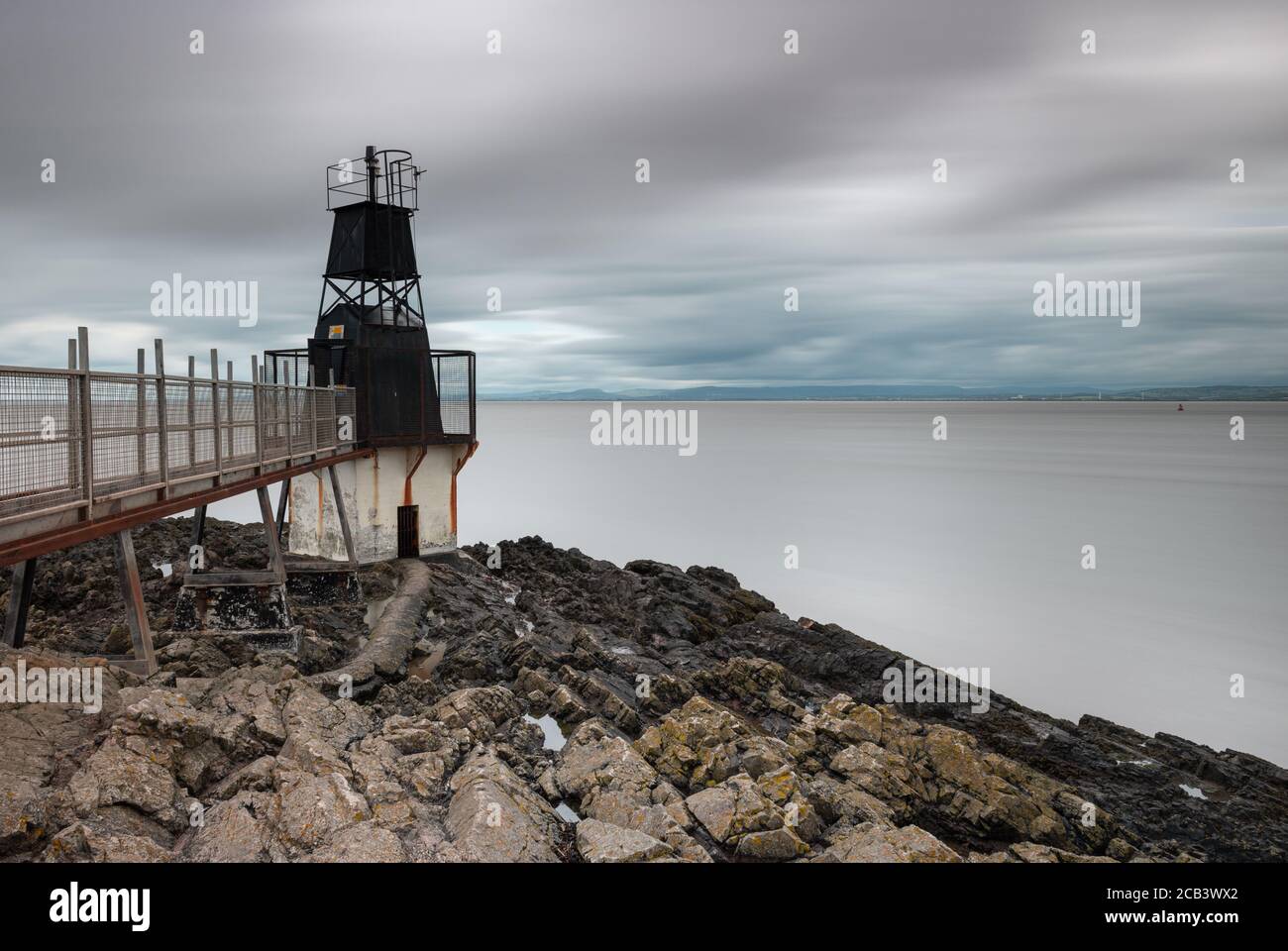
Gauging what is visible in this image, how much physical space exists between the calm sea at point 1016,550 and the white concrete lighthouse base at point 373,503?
462 inches

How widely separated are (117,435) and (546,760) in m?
5.32

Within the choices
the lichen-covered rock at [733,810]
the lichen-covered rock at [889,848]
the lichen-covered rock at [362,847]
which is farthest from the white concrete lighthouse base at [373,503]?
the lichen-covered rock at [889,848]

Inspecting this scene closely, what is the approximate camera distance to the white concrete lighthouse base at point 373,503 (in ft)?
62.7

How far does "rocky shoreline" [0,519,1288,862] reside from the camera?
6.56 metres

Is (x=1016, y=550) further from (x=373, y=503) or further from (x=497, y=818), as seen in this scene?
(x=497, y=818)

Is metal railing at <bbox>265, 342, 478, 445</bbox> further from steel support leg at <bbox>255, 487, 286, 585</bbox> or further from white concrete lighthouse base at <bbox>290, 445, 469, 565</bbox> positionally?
steel support leg at <bbox>255, 487, 286, 585</bbox>

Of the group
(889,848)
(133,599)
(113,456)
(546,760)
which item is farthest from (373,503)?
(889,848)

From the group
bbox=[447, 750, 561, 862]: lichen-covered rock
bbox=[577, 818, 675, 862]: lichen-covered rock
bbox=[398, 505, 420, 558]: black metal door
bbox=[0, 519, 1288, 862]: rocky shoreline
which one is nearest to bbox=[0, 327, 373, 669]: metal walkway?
bbox=[0, 519, 1288, 862]: rocky shoreline

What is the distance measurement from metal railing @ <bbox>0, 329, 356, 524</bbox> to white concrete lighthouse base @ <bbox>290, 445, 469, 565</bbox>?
484 centimetres

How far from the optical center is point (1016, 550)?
3600 centimetres

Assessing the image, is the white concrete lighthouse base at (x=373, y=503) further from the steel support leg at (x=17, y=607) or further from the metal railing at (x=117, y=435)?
the steel support leg at (x=17, y=607)

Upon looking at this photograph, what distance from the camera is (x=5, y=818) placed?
571cm
